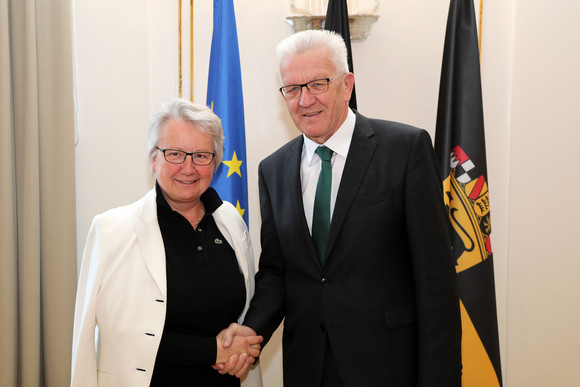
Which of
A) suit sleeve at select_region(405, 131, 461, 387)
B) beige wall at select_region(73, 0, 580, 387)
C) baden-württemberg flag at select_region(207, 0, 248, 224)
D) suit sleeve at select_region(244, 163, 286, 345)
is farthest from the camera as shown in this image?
beige wall at select_region(73, 0, 580, 387)

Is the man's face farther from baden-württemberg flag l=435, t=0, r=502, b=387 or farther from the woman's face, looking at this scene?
baden-württemberg flag l=435, t=0, r=502, b=387

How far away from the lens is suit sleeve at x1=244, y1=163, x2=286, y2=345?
2180mm

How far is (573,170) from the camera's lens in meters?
3.29

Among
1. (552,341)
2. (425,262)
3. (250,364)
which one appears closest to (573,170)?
(552,341)

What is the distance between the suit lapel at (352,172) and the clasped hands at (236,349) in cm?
51

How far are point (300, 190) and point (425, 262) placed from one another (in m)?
0.54

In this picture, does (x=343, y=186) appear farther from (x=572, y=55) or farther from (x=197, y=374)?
(x=572, y=55)

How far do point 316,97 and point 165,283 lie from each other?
0.89m

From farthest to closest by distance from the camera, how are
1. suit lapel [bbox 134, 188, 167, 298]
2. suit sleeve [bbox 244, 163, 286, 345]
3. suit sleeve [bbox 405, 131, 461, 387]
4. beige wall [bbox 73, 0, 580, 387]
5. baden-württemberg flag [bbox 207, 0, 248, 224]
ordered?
beige wall [bbox 73, 0, 580, 387] → baden-württemberg flag [bbox 207, 0, 248, 224] → suit sleeve [bbox 244, 163, 286, 345] → suit lapel [bbox 134, 188, 167, 298] → suit sleeve [bbox 405, 131, 461, 387]

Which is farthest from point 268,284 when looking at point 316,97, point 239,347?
point 316,97

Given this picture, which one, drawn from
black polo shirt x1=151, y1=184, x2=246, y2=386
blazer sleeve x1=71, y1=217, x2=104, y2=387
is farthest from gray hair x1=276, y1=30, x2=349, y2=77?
blazer sleeve x1=71, y1=217, x2=104, y2=387

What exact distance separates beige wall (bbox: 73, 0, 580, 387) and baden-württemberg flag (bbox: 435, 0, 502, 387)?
323mm

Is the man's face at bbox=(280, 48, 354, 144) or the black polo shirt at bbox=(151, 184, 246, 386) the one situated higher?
the man's face at bbox=(280, 48, 354, 144)

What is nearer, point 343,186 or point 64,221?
point 343,186
